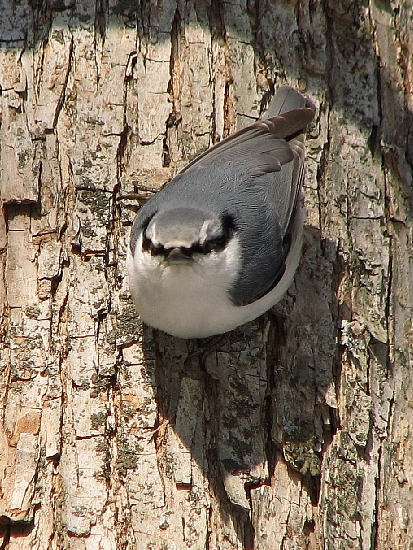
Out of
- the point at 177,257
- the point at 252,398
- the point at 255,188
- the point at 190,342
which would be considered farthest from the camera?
the point at 255,188

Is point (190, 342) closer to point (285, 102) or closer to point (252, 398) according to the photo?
point (252, 398)

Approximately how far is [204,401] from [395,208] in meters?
1.31

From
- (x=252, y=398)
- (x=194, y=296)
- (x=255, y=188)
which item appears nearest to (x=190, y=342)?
(x=194, y=296)

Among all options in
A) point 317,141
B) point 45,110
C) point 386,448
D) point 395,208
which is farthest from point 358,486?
point 45,110

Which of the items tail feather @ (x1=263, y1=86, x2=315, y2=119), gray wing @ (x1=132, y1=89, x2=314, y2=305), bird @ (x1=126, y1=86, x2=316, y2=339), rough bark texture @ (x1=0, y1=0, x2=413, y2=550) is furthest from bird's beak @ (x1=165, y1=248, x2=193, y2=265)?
tail feather @ (x1=263, y1=86, x2=315, y2=119)

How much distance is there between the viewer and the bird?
3076 mm

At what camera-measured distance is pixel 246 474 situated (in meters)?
3.05

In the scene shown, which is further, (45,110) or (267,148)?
(267,148)

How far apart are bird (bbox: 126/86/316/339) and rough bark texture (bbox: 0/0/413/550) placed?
0.34ft

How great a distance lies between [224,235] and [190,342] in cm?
51

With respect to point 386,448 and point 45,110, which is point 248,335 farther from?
point 45,110

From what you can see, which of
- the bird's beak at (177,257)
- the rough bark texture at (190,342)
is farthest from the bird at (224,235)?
the rough bark texture at (190,342)

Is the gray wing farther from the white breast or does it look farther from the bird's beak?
the bird's beak

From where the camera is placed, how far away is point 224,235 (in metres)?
3.19
